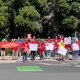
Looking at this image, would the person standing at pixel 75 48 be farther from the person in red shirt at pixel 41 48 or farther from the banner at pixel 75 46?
the person in red shirt at pixel 41 48

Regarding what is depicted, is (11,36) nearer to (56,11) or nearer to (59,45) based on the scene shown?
(56,11)

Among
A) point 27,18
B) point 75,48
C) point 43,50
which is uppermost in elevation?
point 27,18

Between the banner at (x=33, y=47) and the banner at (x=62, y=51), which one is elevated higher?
the banner at (x=33, y=47)

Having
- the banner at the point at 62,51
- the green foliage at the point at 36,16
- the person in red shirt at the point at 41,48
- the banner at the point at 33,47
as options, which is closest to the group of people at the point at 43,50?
the person in red shirt at the point at 41,48

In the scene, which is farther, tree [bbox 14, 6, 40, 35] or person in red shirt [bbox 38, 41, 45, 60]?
tree [bbox 14, 6, 40, 35]

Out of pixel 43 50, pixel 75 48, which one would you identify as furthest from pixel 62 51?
pixel 43 50

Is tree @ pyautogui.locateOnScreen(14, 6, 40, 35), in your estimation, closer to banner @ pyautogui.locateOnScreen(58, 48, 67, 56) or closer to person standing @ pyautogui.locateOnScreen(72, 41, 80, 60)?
person standing @ pyautogui.locateOnScreen(72, 41, 80, 60)

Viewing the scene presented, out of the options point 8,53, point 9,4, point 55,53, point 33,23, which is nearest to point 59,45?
point 55,53

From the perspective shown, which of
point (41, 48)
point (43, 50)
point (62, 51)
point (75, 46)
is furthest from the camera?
point (75, 46)

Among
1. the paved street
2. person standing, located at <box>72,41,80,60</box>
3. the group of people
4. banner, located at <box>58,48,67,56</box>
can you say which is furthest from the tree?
the paved street

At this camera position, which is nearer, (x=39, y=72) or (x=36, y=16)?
(x=39, y=72)

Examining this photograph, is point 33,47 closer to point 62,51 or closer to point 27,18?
point 62,51

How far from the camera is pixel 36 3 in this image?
116 feet

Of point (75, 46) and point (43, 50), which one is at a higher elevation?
point (75, 46)
